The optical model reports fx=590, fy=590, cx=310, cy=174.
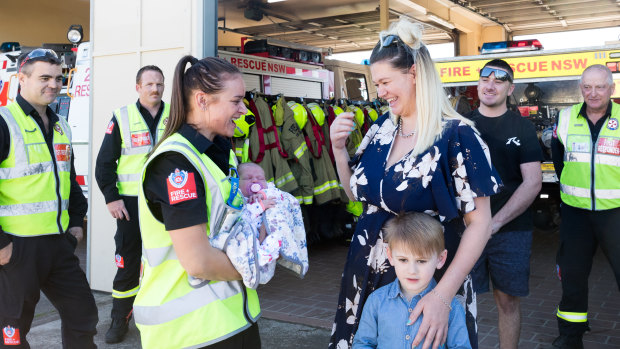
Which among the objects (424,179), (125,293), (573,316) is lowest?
(573,316)

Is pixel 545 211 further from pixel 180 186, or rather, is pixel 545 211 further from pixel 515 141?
pixel 180 186

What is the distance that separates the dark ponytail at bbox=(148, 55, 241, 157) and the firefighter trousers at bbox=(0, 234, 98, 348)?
1853mm

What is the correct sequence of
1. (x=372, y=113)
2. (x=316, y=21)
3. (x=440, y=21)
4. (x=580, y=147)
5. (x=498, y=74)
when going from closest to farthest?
(x=498, y=74)
(x=580, y=147)
(x=372, y=113)
(x=440, y=21)
(x=316, y=21)

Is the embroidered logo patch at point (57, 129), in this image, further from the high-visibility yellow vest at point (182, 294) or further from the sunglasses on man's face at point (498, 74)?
the sunglasses on man's face at point (498, 74)

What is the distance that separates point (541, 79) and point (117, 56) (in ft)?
15.2

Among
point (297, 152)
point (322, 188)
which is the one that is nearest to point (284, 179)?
point (297, 152)

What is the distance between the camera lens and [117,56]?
240 inches

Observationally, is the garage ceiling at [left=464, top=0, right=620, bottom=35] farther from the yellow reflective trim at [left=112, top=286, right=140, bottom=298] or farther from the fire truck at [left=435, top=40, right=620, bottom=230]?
the yellow reflective trim at [left=112, top=286, right=140, bottom=298]

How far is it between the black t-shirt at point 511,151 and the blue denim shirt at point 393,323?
1.88 meters

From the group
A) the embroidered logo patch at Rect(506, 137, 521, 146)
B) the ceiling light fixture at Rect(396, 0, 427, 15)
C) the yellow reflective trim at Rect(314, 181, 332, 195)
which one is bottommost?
the yellow reflective trim at Rect(314, 181, 332, 195)

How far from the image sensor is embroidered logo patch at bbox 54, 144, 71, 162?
3828mm

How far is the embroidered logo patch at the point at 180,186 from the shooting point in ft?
6.21

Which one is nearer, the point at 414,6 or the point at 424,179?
the point at 424,179

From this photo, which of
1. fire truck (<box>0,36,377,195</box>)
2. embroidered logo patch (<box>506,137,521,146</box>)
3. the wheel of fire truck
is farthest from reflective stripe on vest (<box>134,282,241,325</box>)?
the wheel of fire truck
